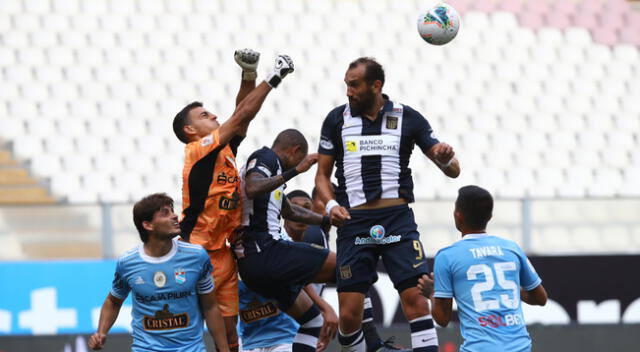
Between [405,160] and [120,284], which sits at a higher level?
[405,160]

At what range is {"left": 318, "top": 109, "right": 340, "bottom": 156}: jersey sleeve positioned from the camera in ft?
21.0

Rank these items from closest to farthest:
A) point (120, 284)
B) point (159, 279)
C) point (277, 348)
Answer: point (159, 279)
point (120, 284)
point (277, 348)

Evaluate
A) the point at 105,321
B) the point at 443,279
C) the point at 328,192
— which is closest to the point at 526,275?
the point at 443,279

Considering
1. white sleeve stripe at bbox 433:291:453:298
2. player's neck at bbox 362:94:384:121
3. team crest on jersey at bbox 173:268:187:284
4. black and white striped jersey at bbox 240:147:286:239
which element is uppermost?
player's neck at bbox 362:94:384:121

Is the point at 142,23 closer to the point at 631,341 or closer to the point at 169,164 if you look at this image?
the point at 169,164

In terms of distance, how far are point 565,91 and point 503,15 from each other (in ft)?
6.12

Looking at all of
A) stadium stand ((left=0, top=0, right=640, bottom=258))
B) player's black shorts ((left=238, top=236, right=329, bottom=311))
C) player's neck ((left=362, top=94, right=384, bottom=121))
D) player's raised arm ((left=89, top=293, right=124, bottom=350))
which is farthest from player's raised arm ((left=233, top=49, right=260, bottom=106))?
stadium stand ((left=0, top=0, right=640, bottom=258))

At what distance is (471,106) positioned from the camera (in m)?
16.0

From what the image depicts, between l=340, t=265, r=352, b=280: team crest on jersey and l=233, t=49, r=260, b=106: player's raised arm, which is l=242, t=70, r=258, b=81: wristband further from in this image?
l=340, t=265, r=352, b=280: team crest on jersey

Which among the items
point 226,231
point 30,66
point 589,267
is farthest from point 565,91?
point 226,231

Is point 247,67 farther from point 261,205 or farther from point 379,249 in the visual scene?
point 379,249

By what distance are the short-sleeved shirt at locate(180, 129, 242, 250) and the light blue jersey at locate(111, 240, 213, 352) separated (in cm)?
54

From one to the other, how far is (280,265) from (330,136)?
3.06 feet

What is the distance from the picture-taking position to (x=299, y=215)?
23.2ft
